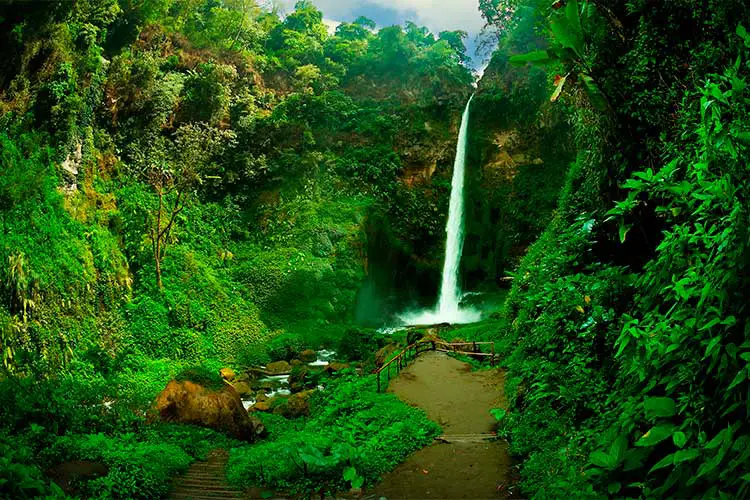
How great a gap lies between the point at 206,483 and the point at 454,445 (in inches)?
132

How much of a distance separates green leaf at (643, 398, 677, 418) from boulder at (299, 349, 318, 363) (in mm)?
13595

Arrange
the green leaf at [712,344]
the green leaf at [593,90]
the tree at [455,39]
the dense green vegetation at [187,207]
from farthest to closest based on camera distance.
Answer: the tree at [455,39] → the dense green vegetation at [187,207] → the green leaf at [593,90] → the green leaf at [712,344]

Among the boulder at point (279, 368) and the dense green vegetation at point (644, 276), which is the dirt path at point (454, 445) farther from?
the boulder at point (279, 368)

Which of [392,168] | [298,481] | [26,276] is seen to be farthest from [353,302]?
[298,481]

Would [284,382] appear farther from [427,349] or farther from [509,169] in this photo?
[509,169]

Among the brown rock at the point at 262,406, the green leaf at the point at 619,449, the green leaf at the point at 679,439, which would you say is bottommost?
the brown rock at the point at 262,406

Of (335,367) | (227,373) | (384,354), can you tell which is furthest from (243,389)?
(384,354)

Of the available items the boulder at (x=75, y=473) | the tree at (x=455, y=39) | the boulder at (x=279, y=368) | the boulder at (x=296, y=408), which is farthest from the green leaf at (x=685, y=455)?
the tree at (x=455, y=39)

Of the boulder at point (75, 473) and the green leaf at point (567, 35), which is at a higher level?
the green leaf at point (567, 35)

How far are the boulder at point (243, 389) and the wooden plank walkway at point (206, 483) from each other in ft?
16.2

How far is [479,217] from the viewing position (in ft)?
75.9

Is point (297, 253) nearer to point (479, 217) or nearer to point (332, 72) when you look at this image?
point (479, 217)

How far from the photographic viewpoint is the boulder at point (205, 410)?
8555 mm

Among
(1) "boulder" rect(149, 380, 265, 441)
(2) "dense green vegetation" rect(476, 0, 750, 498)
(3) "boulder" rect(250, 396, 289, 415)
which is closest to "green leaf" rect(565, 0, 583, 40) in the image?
(2) "dense green vegetation" rect(476, 0, 750, 498)
